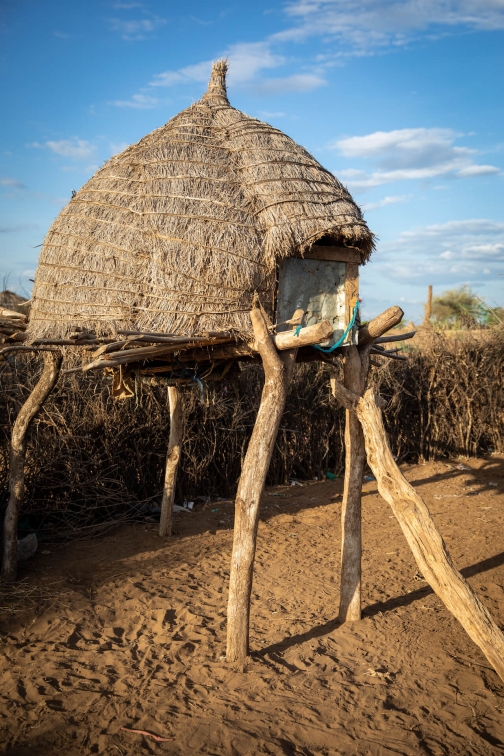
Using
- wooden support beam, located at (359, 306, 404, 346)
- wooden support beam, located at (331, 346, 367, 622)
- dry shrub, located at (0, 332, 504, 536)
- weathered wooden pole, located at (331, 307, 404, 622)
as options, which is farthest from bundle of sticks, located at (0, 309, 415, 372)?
dry shrub, located at (0, 332, 504, 536)

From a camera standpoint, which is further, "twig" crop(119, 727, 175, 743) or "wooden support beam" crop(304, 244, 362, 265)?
"wooden support beam" crop(304, 244, 362, 265)

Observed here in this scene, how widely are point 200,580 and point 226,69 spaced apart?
189 inches

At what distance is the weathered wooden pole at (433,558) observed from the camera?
3.58 metres

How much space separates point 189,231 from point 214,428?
4941 mm

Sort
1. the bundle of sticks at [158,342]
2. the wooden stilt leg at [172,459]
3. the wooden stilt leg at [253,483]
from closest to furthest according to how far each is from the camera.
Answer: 1. the bundle of sticks at [158,342]
2. the wooden stilt leg at [253,483]
3. the wooden stilt leg at [172,459]

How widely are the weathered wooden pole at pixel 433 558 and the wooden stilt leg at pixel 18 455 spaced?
3175mm

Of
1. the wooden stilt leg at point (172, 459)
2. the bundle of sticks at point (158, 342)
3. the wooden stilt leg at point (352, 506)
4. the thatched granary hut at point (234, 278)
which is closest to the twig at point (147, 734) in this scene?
the thatched granary hut at point (234, 278)

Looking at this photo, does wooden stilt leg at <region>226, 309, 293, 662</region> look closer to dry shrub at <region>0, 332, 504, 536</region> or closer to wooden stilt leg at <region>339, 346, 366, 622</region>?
wooden stilt leg at <region>339, 346, 366, 622</region>

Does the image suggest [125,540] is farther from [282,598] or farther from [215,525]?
[282,598]

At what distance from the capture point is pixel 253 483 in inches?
160

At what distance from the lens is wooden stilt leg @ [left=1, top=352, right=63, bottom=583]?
18.3ft

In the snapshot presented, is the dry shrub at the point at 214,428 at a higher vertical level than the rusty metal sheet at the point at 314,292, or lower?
lower

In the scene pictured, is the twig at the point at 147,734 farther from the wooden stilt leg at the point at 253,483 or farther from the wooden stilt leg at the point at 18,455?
the wooden stilt leg at the point at 18,455

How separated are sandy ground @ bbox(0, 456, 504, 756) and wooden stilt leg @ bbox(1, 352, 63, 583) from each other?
0.86ft
